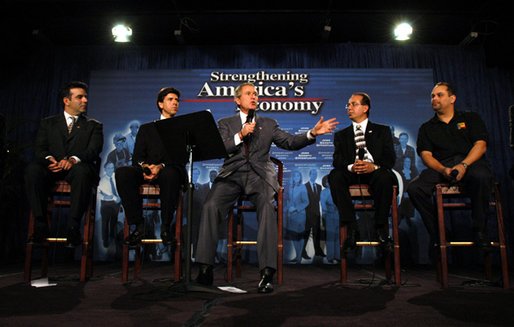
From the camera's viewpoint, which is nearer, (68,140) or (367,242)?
(367,242)

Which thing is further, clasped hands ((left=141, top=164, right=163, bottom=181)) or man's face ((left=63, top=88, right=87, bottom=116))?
man's face ((left=63, top=88, right=87, bottom=116))

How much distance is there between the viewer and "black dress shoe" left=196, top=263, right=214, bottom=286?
2.80 meters

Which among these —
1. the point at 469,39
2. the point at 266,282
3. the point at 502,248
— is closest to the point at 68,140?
the point at 266,282

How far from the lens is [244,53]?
5.96 meters

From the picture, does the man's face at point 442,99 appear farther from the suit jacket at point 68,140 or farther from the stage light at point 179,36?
the stage light at point 179,36

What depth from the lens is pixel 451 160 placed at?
3.31 metres

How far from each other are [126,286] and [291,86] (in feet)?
11.9

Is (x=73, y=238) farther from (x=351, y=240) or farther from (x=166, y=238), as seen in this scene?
(x=351, y=240)

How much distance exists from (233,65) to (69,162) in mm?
3191

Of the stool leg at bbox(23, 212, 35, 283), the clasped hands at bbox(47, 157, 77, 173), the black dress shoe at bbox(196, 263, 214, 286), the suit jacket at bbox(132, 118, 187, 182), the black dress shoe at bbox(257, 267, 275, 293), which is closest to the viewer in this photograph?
the black dress shoe at bbox(257, 267, 275, 293)

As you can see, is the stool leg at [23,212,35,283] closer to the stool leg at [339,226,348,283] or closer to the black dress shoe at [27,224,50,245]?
the black dress shoe at [27,224,50,245]

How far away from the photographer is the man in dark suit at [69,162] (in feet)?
9.90

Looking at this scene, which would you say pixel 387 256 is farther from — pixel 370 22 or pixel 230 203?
pixel 370 22

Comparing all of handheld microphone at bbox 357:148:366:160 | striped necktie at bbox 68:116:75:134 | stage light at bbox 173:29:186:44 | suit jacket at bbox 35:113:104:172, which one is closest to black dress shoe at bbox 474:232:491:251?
handheld microphone at bbox 357:148:366:160
